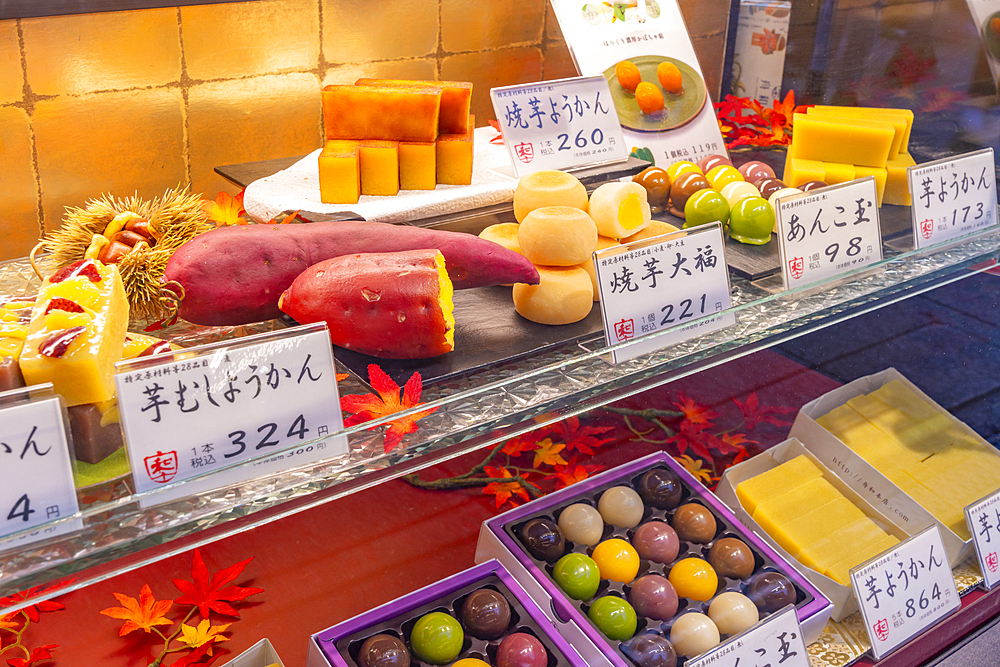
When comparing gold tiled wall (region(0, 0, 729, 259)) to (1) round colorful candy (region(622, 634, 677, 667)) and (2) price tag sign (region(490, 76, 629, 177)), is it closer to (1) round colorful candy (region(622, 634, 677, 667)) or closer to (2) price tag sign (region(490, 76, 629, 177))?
(2) price tag sign (region(490, 76, 629, 177))

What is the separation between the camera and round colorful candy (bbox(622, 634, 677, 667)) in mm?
1078

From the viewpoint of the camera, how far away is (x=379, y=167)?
4.71 ft

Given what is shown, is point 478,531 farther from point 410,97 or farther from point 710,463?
point 410,97

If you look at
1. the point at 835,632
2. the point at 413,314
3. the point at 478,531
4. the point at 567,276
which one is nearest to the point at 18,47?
the point at 413,314

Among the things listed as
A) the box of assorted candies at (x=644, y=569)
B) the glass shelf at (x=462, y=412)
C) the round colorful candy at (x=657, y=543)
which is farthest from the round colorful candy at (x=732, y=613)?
the glass shelf at (x=462, y=412)

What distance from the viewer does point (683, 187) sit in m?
1.50

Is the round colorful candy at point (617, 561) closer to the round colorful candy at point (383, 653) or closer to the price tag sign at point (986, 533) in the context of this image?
the round colorful candy at point (383, 653)

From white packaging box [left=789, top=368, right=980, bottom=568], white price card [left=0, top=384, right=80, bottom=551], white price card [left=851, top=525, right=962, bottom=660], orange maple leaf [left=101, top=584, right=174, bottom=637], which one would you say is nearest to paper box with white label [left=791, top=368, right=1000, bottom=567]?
white packaging box [left=789, top=368, right=980, bottom=568]

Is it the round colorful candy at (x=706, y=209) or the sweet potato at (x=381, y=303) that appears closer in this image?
the sweet potato at (x=381, y=303)

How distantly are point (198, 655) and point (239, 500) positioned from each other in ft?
1.45

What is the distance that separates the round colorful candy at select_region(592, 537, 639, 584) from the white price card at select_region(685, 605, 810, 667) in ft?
0.71

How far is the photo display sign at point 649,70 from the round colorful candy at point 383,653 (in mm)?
1143

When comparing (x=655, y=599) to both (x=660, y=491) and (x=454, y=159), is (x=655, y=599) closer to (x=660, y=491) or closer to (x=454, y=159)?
(x=660, y=491)

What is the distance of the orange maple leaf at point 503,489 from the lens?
4.55 feet
